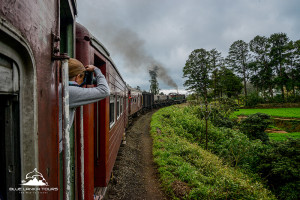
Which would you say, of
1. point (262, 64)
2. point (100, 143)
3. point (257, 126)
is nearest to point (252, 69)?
point (262, 64)

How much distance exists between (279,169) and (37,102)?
30.1 ft

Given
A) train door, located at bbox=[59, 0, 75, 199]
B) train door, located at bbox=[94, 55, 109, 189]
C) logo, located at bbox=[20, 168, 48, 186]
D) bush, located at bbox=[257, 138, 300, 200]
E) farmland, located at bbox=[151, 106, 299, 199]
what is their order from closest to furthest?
logo, located at bbox=[20, 168, 48, 186] < train door, located at bbox=[59, 0, 75, 199] < train door, located at bbox=[94, 55, 109, 189] < farmland, located at bbox=[151, 106, 299, 199] < bush, located at bbox=[257, 138, 300, 200]

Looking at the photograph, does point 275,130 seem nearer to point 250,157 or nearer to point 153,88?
point 250,157

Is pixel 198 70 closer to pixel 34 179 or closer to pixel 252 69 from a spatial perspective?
pixel 252 69

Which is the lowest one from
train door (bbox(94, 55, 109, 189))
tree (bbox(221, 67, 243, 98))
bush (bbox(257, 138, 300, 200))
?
bush (bbox(257, 138, 300, 200))

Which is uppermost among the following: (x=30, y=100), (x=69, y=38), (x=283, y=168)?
(x=69, y=38)

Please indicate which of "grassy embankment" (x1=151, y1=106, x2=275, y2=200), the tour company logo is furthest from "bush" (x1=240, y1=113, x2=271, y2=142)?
the tour company logo

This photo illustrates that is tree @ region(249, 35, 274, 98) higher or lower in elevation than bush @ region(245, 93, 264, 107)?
higher

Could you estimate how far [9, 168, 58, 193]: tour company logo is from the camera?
0.88m

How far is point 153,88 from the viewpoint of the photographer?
7069 centimetres

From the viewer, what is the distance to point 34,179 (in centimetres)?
95

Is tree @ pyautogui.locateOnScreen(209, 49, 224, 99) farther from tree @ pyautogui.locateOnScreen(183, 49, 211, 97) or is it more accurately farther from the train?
the train

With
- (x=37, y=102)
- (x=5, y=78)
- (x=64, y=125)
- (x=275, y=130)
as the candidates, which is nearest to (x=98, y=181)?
(x=64, y=125)

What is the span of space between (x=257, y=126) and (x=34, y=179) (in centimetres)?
1453
